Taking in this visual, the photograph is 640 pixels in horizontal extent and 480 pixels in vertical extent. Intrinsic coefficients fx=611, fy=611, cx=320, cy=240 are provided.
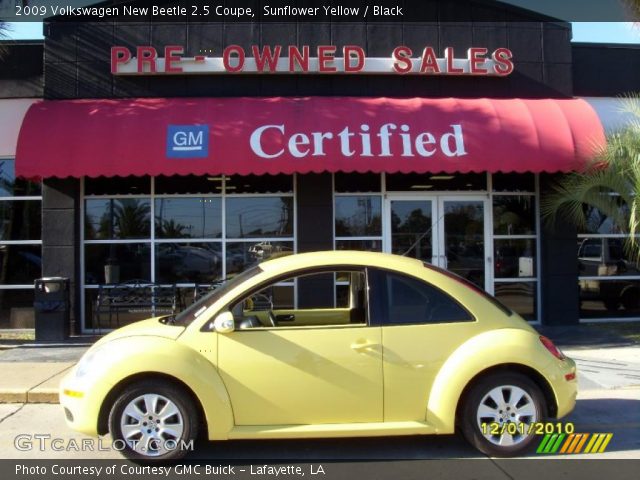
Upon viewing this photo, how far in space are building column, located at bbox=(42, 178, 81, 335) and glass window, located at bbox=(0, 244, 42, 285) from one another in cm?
96

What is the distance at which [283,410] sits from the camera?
4750 mm

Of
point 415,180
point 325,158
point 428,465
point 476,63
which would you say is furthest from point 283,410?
point 476,63

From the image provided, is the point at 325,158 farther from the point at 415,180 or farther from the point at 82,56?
the point at 82,56

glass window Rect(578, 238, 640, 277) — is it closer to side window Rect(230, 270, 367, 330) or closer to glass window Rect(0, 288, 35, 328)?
side window Rect(230, 270, 367, 330)

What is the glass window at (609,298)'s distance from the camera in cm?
1145

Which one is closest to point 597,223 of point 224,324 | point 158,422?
point 224,324

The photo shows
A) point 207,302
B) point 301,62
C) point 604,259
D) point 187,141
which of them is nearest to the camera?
point 207,302

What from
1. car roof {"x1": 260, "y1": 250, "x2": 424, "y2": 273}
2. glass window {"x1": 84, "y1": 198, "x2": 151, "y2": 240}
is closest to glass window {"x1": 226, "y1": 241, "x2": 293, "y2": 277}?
glass window {"x1": 84, "y1": 198, "x2": 151, "y2": 240}

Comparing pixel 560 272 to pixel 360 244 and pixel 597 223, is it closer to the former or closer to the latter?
pixel 597 223

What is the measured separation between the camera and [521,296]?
11.3 metres

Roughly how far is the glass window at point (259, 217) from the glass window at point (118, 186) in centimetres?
154

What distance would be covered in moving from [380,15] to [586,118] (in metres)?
4.06

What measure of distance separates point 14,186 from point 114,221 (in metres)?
2.14

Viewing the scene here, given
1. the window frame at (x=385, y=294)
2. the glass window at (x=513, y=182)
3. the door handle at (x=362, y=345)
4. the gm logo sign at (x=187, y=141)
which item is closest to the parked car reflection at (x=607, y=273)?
the glass window at (x=513, y=182)
